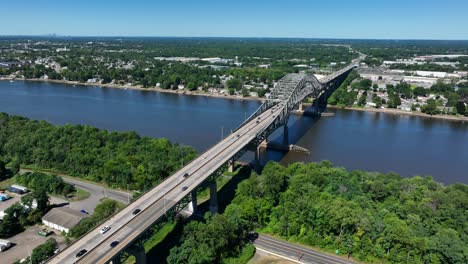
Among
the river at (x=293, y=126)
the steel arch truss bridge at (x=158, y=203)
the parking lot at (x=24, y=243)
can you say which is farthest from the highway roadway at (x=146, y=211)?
the river at (x=293, y=126)

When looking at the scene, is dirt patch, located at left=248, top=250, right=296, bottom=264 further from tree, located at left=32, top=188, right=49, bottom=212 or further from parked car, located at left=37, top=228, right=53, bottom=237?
tree, located at left=32, top=188, right=49, bottom=212

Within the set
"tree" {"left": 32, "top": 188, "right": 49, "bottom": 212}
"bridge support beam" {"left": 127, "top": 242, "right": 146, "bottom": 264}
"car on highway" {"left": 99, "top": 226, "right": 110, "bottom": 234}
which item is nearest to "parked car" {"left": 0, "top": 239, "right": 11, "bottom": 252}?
"tree" {"left": 32, "top": 188, "right": 49, "bottom": 212}

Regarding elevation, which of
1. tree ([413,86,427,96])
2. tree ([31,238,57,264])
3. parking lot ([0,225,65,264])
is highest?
tree ([413,86,427,96])

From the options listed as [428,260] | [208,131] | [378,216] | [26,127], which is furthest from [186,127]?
[428,260]

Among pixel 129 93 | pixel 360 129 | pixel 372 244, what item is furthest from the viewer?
pixel 129 93

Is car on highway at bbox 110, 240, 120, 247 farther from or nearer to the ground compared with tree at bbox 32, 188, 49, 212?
farther from the ground

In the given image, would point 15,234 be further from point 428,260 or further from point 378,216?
point 428,260

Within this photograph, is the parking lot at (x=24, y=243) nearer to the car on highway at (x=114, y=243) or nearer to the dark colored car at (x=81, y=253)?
the dark colored car at (x=81, y=253)
